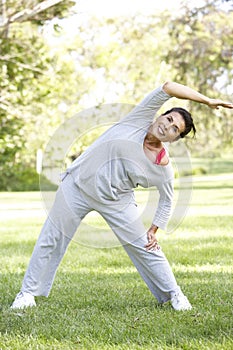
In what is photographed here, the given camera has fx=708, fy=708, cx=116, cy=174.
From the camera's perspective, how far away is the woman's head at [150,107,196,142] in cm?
421

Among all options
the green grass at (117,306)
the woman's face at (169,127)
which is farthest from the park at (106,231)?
the woman's face at (169,127)

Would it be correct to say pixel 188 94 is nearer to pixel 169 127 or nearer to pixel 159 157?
pixel 169 127

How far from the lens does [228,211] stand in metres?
13.7

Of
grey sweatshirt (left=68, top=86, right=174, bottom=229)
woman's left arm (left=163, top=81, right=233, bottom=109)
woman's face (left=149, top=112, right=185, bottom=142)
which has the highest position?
woman's left arm (left=163, top=81, right=233, bottom=109)

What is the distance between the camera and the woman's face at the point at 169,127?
4207mm

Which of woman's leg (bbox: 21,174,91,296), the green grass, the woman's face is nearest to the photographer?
the green grass

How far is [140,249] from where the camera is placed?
4508 mm

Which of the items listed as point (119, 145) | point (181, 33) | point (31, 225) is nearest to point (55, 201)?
point (119, 145)

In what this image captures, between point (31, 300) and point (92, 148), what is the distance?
1.11 meters

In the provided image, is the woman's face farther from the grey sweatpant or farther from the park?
the grey sweatpant

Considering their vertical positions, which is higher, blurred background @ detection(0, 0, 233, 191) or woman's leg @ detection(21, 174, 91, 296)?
woman's leg @ detection(21, 174, 91, 296)

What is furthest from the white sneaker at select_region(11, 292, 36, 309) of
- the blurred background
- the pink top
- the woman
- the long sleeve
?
the blurred background

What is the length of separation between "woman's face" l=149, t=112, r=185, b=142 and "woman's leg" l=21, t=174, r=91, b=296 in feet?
2.25

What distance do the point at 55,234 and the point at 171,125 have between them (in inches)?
42.7
